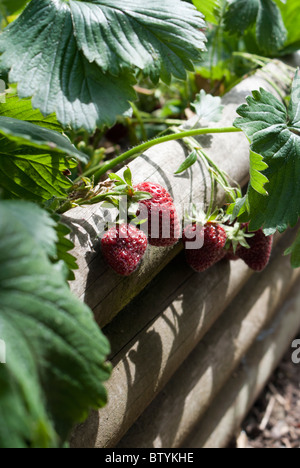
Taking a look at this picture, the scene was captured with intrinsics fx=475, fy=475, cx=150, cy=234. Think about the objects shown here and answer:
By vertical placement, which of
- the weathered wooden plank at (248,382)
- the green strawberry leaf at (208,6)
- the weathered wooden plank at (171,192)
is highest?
the green strawberry leaf at (208,6)

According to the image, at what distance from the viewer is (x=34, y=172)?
2.80 feet

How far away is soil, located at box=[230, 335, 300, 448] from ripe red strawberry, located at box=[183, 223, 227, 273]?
2.56 feet

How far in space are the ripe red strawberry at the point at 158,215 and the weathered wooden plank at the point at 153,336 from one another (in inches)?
8.6

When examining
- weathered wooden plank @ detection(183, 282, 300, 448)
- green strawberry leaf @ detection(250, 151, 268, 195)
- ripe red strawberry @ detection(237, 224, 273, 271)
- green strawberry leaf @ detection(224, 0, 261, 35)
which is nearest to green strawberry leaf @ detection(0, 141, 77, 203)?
green strawberry leaf @ detection(250, 151, 268, 195)

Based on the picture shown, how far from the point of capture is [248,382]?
1513 millimetres

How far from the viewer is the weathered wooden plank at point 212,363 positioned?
115cm

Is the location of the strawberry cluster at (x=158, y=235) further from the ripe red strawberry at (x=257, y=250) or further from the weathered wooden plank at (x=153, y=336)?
the weathered wooden plank at (x=153, y=336)

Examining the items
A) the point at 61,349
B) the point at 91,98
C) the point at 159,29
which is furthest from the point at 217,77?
the point at 61,349

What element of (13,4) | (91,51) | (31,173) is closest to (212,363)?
(31,173)

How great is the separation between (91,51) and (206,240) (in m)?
0.43

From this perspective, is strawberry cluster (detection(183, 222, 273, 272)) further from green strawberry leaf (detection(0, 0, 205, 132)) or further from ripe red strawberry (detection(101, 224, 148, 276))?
green strawberry leaf (detection(0, 0, 205, 132))

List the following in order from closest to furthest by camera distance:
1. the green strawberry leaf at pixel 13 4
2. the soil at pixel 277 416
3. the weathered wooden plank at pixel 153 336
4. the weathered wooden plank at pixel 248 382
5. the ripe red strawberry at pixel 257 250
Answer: the weathered wooden plank at pixel 153 336 < the ripe red strawberry at pixel 257 250 < the green strawberry leaf at pixel 13 4 < the weathered wooden plank at pixel 248 382 < the soil at pixel 277 416

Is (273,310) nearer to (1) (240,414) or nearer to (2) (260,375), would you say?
(2) (260,375)

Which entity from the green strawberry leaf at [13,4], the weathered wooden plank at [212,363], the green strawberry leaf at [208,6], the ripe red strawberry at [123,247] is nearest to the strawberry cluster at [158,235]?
the ripe red strawberry at [123,247]
